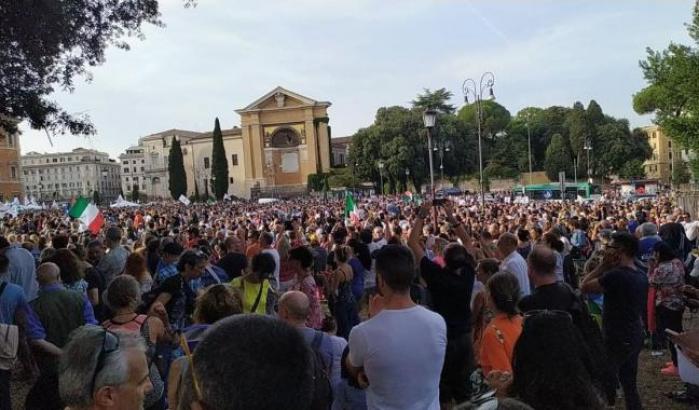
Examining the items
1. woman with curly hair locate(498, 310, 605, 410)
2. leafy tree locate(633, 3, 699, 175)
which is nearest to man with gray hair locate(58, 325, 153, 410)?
woman with curly hair locate(498, 310, 605, 410)

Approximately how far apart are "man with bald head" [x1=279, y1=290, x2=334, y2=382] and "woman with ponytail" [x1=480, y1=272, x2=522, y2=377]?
3.42 feet

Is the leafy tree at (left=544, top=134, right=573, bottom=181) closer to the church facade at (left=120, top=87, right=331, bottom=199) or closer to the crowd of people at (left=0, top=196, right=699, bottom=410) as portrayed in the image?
the church facade at (left=120, top=87, right=331, bottom=199)

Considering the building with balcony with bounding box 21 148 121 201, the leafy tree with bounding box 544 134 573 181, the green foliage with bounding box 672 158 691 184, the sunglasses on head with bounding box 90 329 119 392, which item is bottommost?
the green foliage with bounding box 672 158 691 184

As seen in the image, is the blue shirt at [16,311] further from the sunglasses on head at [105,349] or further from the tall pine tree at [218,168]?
the tall pine tree at [218,168]

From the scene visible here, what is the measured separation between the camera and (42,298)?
5.49 m

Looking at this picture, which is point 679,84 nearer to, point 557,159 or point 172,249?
point 172,249

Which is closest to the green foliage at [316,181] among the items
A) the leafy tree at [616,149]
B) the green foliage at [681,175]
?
the leafy tree at [616,149]

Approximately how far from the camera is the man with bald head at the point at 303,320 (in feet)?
13.4

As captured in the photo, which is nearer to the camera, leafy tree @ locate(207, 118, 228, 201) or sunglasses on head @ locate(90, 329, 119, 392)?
sunglasses on head @ locate(90, 329, 119, 392)

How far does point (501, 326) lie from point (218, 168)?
83.4 metres

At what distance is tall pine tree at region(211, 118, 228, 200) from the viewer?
84.8 meters

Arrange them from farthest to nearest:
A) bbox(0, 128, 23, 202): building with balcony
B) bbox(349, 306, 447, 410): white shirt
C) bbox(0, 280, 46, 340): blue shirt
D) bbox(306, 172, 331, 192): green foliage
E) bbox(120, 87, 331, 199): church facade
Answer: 1. bbox(120, 87, 331, 199): church facade
2. bbox(306, 172, 331, 192): green foliage
3. bbox(0, 128, 23, 202): building with balcony
4. bbox(0, 280, 46, 340): blue shirt
5. bbox(349, 306, 447, 410): white shirt

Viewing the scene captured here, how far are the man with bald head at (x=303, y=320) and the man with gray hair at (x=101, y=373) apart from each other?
1887 mm

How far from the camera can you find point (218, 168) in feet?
278
